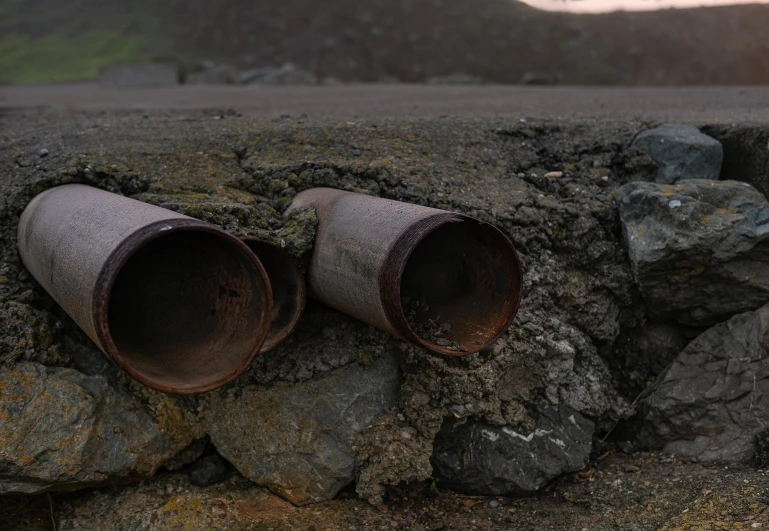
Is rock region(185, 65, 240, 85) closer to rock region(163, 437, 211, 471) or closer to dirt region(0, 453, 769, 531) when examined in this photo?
rock region(163, 437, 211, 471)

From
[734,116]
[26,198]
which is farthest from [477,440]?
[734,116]

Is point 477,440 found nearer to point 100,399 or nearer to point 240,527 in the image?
point 240,527

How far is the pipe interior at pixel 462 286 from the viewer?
9.02 ft

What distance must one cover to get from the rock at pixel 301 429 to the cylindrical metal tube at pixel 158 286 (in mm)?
594

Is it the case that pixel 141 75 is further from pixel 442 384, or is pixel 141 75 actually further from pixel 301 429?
pixel 442 384

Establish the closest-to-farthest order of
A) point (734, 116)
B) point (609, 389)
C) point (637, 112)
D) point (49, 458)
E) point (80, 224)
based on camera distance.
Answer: point (80, 224)
point (49, 458)
point (609, 389)
point (734, 116)
point (637, 112)

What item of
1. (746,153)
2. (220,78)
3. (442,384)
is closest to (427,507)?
(442,384)

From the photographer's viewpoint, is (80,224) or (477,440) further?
(477,440)

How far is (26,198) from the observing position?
10.7 feet

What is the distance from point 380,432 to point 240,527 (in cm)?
71

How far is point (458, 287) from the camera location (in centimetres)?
293

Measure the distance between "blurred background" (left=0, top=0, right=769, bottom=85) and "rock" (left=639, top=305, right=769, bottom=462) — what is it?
16.6m

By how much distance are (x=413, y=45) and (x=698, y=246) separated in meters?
23.1

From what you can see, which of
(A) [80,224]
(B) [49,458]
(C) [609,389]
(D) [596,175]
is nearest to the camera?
(A) [80,224]
